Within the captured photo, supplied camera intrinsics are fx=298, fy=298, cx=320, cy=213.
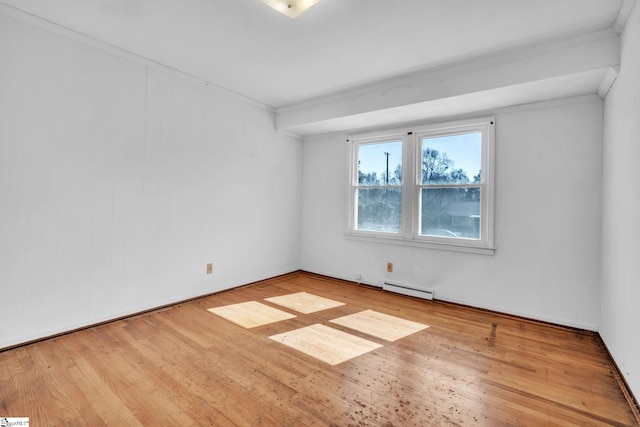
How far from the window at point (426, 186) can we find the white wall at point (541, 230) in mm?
153

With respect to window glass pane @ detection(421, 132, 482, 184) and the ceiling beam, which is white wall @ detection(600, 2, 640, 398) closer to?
the ceiling beam

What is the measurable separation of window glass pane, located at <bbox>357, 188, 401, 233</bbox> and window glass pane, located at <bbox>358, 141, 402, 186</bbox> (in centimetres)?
14

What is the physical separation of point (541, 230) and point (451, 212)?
903 millimetres

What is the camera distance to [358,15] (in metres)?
2.20

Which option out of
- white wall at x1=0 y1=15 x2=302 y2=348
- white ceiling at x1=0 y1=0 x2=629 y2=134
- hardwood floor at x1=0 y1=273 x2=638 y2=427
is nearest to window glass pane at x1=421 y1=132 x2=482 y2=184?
white ceiling at x1=0 y1=0 x2=629 y2=134

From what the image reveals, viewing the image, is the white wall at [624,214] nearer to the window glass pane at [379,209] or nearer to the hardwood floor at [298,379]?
the hardwood floor at [298,379]

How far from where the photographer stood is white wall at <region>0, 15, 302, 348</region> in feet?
7.52

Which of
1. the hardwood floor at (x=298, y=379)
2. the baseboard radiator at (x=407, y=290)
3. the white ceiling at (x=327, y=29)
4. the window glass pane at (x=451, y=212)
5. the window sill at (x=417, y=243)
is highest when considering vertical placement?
the white ceiling at (x=327, y=29)

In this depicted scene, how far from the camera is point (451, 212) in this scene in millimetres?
3629

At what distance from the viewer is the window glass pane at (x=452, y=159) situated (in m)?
3.50

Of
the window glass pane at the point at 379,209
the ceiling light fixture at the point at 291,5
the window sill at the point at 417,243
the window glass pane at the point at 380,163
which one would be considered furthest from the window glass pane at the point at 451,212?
the ceiling light fixture at the point at 291,5

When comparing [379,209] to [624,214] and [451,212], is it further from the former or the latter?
[624,214]

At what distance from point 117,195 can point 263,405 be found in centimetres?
233

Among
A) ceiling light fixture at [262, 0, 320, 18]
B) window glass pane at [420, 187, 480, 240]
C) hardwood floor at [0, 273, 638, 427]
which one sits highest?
ceiling light fixture at [262, 0, 320, 18]
